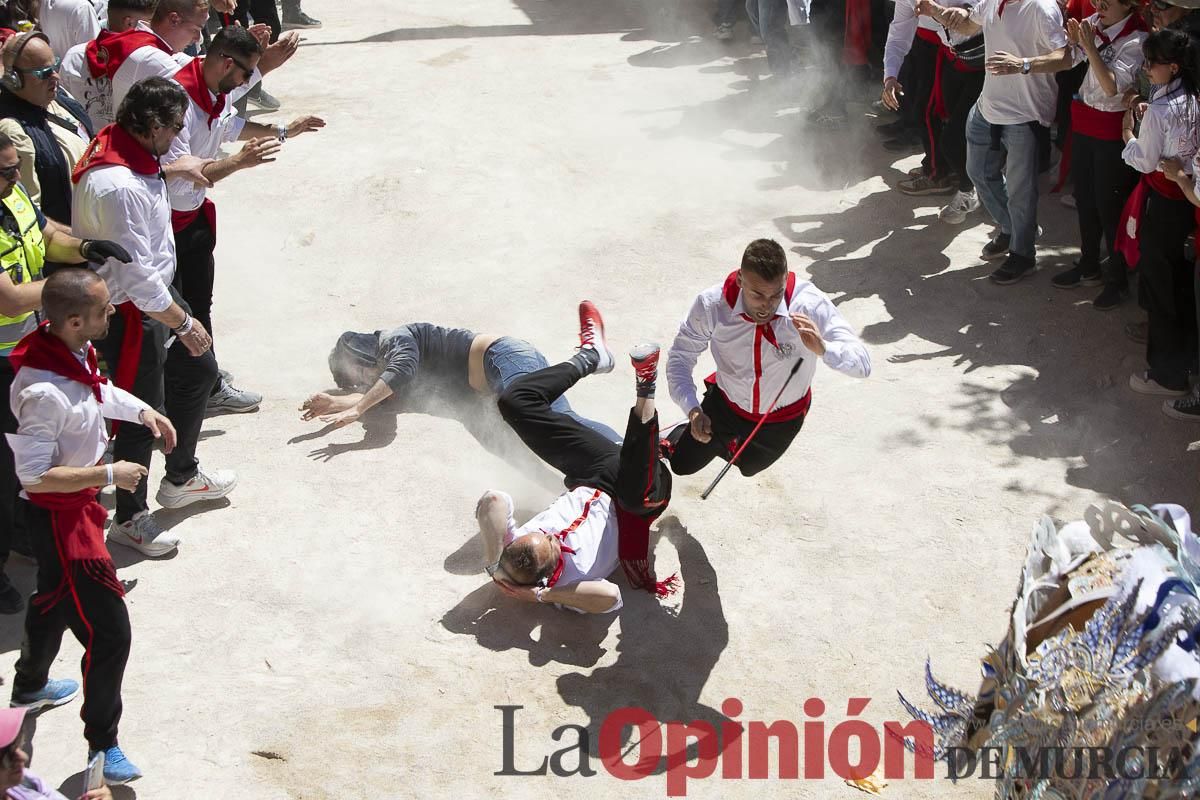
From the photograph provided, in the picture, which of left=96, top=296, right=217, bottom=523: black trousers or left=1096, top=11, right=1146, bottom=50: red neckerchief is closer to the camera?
left=96, top=296, right=217, bottom=523: black trousers

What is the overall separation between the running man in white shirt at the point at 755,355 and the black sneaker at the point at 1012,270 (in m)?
2.64

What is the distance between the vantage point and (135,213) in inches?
197

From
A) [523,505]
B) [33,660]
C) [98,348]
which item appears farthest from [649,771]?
[98,348]

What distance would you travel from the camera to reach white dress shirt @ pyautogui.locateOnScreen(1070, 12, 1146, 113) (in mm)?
6266

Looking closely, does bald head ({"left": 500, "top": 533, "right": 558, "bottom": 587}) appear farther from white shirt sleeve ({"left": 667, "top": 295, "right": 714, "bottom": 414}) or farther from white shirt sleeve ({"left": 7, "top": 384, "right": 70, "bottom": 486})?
white shirt sleeve ({"left": 7, "top": 384, "right": 70, "bottom": 486})

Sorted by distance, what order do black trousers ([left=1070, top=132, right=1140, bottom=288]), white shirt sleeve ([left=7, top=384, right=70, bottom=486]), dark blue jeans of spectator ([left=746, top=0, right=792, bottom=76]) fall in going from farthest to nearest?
dark blue jeans of spectator ([left=746, top=0, right=792, bottom=76])
black trousers ([left=1070, top=132, right=1140, bottom=288])
white shirt sleeve ([left=7, top=384, right=70, bottom=486])

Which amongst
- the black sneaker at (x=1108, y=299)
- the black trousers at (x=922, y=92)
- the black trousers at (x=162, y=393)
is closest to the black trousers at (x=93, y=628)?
the black trousers at (x=162, y=393)

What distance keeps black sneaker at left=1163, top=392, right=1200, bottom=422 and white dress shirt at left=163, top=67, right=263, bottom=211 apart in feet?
15.9

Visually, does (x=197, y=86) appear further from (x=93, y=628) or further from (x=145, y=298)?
(x=93, y=628)

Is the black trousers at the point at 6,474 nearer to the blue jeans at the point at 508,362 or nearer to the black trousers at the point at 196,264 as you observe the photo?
the black trousers at the point at 196,264

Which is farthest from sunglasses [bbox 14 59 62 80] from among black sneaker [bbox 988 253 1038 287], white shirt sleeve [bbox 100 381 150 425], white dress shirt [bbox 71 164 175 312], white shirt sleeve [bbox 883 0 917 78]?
black sneaker [bbox 988 253 1038 287]

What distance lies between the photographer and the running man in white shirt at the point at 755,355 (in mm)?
4766

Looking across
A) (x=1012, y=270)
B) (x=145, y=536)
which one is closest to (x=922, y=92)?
(x=1012, y=270)

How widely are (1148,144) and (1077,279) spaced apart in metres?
1.48
